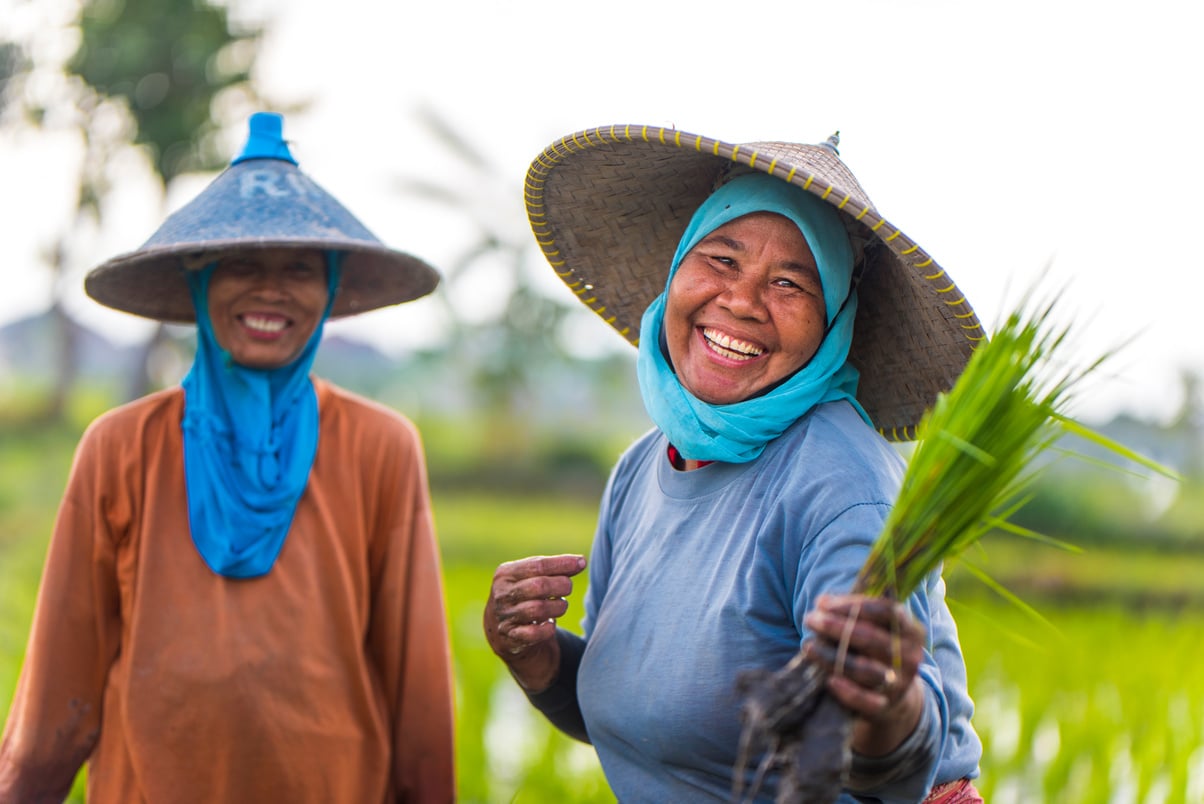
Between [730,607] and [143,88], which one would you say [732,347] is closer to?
[730,607]

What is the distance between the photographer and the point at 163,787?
2.29 metres

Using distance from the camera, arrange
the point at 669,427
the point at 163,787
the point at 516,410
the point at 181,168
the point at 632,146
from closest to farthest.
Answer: the point at 669,427
the point at 632,146
the point at 163,787
the point at 181,168
the point at 516,410

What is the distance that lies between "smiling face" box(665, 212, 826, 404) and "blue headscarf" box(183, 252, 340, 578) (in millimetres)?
1024

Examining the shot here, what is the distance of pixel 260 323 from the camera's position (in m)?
2.46

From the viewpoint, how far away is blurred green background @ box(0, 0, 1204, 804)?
334 inches

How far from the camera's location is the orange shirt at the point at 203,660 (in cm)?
231

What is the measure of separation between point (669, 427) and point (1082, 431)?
641 mm

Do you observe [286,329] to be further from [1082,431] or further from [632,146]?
[1082,431]

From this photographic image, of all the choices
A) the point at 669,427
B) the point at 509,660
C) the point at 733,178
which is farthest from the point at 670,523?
the point at 733,178

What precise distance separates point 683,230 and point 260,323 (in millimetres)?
905

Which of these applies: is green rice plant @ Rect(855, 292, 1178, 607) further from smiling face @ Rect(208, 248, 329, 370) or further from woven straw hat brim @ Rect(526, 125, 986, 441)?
smiling face @ Rect(208, 248, 329, 370)

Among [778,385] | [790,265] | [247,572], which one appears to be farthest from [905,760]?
[247,572]

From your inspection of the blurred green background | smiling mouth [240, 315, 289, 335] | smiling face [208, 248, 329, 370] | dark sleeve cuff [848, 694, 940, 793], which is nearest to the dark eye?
smiling face [208, 248, 329, 370]

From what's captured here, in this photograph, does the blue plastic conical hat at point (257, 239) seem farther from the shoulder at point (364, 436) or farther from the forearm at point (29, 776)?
the forearm at point (29, 776)
